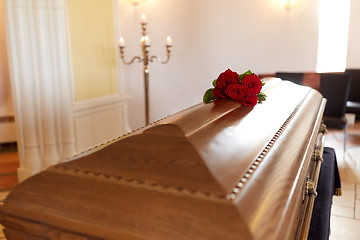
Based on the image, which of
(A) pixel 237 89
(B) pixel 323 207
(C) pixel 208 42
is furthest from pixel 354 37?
(A) pixel 237 89

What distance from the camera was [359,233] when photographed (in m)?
2.75

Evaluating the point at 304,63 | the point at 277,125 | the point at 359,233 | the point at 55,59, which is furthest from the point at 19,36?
the point at 304,63

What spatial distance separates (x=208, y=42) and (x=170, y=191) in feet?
18.5

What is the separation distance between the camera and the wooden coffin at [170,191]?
2.67 feet

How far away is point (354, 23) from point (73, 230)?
6.53 meters

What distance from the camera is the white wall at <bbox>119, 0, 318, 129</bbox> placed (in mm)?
5969

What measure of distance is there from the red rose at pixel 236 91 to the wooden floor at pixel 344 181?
1602 millimetres

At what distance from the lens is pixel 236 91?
1720mm

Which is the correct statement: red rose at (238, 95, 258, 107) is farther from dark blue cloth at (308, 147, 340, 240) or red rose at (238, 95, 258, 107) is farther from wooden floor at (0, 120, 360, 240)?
wooden floor at (0, 120, 360, 240)

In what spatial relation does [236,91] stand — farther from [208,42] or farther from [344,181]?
[208,42]

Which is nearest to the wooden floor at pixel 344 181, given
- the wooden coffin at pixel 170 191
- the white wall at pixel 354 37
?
the white wall at pixel 354 37

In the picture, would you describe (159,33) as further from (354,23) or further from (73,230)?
(73,230)

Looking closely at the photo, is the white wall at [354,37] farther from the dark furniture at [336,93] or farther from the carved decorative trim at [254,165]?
the carved decorative trim at [254,165]

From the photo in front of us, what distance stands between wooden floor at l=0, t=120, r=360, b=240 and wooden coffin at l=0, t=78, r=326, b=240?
6.39 feet
